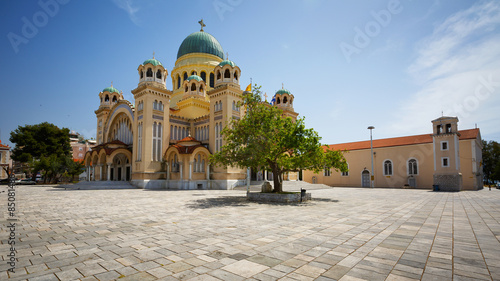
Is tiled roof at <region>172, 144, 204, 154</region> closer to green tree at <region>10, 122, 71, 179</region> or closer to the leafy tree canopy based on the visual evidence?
green tree at <region>10, 122, 71, 179</region>

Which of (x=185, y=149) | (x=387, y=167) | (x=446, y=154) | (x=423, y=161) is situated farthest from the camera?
(x=387, y=167)

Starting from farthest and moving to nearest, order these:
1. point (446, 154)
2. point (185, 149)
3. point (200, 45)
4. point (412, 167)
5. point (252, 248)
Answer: point (200, 45) → point (412, 167) → point (446, 154) → point (185, 149) → point (252, 248)

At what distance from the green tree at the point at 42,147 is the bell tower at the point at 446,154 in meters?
51.6

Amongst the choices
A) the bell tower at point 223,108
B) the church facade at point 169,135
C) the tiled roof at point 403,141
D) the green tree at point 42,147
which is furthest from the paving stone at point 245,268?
the green tree at point 42,147

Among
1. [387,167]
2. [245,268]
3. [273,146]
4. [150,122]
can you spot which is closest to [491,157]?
[387,167]

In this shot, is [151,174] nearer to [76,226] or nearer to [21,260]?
[76,226]

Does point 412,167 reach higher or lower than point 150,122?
lower

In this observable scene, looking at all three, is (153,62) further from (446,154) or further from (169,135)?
(446,154)

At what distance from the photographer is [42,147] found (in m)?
42.0

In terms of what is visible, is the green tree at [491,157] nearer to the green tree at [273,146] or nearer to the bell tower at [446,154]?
the bell tower at [446,154]

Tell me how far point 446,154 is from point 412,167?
5.28 metres

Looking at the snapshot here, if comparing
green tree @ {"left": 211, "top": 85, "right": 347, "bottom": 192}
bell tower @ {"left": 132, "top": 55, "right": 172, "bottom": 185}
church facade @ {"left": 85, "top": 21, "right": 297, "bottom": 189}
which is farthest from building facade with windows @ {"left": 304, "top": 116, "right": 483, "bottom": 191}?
bell tower @ {"left": 132, "top": 55, "right": 172, "bottom": 185}

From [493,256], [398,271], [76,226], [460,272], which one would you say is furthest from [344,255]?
[76,226]

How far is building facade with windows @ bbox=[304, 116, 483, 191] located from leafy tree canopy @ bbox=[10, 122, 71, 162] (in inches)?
1715
